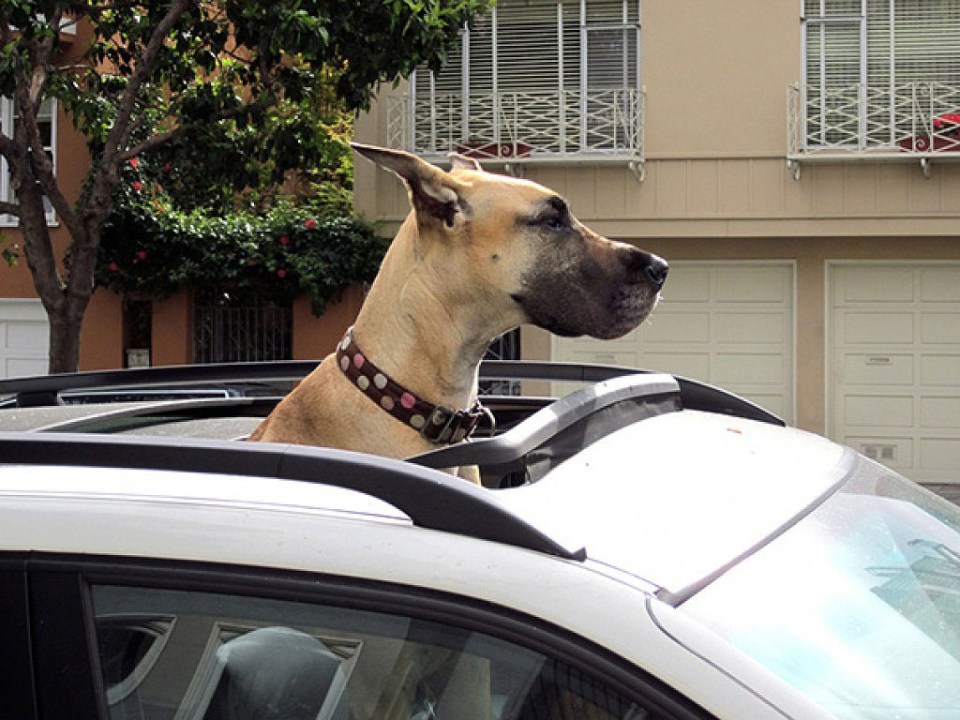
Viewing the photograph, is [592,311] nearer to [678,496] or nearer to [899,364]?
[678,496]

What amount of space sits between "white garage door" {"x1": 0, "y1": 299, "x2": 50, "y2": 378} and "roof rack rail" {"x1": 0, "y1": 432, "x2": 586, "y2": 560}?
1617cm

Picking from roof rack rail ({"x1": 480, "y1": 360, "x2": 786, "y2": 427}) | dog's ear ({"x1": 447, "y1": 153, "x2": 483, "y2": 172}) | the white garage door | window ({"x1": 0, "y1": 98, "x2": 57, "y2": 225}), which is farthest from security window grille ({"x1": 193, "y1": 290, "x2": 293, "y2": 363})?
dog's ear ({"x1": 447, "y1": 153, "x2": 483, "y2": 172})

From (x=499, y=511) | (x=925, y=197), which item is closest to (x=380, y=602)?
(x=499, y=511)

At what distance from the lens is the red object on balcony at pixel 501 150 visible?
15359 millimetres

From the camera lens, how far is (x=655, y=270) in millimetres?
3217

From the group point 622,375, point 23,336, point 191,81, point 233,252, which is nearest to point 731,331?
point 233,252

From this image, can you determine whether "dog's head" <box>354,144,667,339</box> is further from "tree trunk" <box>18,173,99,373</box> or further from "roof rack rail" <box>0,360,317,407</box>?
"tree trunk" <box>18,173,99,373</box>

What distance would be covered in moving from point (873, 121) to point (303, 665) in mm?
14590

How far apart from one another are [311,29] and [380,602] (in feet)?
31.1

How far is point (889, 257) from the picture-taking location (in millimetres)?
15727

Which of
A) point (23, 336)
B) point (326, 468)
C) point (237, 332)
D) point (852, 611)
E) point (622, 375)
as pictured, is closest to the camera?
point (326, 468)

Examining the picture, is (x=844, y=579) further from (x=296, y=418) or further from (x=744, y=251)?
(x=744, y=251)

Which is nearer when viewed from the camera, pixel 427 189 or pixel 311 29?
pixel 427 189

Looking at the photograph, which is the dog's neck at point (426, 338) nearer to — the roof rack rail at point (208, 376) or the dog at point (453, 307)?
the dog at point (453, 307)
